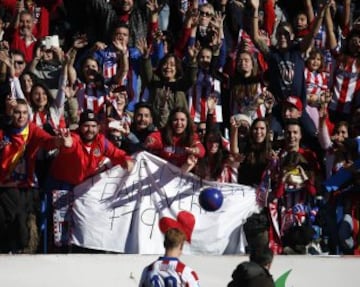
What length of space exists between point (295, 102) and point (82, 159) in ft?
11.4

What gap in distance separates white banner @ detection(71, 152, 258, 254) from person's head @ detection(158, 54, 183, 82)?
5.72 ft

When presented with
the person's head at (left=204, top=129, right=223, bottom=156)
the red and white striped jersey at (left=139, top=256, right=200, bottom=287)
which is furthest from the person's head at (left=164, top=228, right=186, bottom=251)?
the person's head at (left=204, top=129, right=223, bottom=156)

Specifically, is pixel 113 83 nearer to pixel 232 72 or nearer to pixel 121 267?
pixel 232 72

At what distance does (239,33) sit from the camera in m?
18.1

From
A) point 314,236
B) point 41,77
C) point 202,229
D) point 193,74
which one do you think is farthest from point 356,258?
point 41,77

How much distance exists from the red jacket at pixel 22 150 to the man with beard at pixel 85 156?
23 cm

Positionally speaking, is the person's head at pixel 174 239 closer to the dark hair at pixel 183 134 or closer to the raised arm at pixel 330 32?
the dark hair at pixel 183 134

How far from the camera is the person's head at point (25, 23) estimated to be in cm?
1703

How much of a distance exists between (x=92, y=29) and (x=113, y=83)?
1.73m

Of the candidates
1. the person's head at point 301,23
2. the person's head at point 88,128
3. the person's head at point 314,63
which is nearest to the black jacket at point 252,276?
the person's head at point 88,128

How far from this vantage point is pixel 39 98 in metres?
15.3

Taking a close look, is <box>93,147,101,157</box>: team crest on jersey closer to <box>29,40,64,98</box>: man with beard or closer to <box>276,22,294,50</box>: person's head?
<box>29,40,64,98</box>: man with beard

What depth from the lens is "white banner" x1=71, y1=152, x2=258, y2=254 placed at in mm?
14891

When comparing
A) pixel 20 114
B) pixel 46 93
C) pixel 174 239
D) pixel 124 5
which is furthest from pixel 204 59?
pixel 174 239
